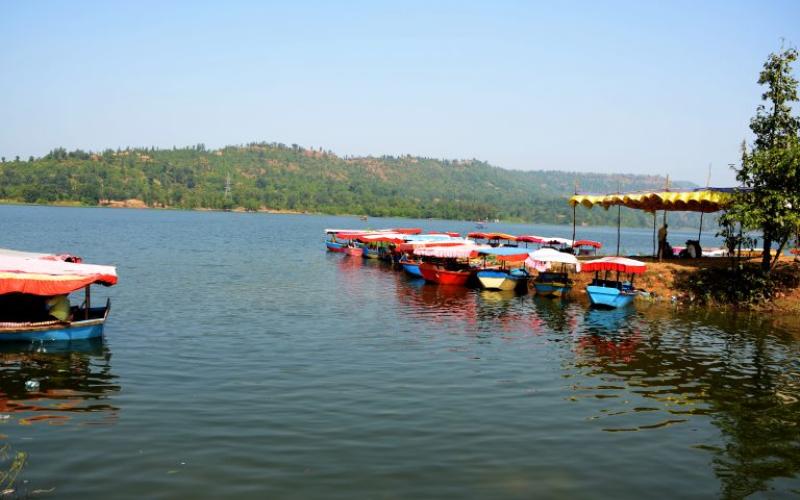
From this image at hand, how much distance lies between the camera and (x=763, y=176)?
119 ft

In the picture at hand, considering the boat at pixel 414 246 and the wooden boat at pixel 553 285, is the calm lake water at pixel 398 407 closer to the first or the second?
the wooden boat at pixel 553 285

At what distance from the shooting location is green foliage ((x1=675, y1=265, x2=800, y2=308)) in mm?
37969

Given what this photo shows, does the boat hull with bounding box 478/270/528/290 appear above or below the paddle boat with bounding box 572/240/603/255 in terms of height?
below

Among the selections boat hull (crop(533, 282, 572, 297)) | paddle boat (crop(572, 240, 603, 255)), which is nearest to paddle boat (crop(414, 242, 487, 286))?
boat hull (crop(533, 282, 572, 297))

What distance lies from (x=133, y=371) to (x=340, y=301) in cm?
1814

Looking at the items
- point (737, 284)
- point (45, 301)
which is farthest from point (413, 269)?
point (45, 301)

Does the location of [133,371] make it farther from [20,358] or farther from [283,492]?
[283,492]

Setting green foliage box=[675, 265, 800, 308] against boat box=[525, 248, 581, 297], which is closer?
green foliage box=[675, 265, 800, 308]

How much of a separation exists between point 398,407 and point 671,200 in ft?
105

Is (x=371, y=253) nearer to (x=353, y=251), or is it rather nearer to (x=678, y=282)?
(x=353, y=251)

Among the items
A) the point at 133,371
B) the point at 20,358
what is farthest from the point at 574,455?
the point at 20,358

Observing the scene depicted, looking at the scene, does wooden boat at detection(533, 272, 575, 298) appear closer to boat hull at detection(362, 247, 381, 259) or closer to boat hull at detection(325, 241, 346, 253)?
boat hull at detection(362, 247, 381, 259)

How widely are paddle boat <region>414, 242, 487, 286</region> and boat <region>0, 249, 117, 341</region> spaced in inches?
1042

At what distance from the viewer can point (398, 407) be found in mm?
17328
